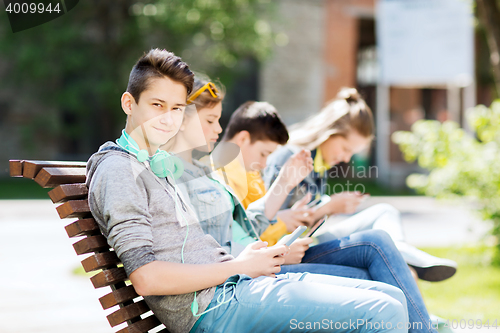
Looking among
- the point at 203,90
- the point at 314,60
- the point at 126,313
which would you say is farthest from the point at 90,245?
the point at 314,60

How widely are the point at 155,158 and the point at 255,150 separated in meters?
0.91

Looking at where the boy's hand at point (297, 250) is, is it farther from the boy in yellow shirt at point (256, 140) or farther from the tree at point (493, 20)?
the tree at point (493, 20)

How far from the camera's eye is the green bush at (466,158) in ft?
15.2

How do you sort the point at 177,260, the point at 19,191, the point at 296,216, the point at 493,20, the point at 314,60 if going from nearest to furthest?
the point at 177,260, the point at 296,216, the point at 493,20, the point at 19,191, the point at 314,60

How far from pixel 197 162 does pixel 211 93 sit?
324 mm

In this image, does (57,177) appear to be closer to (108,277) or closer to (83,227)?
(83,227)

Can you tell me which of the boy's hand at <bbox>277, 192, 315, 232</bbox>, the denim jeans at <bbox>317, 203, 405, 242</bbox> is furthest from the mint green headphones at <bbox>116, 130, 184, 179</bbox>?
the denim jeans at <bbox>317, 203, 405, 242</bbox>

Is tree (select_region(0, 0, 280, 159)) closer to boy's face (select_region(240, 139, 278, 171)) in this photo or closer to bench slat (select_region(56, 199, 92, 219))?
boy's face (select_region(240, 139, 278, 171))

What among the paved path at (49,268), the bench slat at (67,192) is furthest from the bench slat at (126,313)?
the paved path at (49,268)

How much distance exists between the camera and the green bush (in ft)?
15.2

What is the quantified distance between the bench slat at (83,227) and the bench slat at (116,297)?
22 cm

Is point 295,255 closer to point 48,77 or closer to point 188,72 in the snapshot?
point 188,72

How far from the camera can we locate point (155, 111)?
1762 millimetres

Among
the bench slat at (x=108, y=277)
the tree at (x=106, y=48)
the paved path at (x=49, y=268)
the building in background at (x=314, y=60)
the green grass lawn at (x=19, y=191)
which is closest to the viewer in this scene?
the bench slat at (x=108, y=277)
